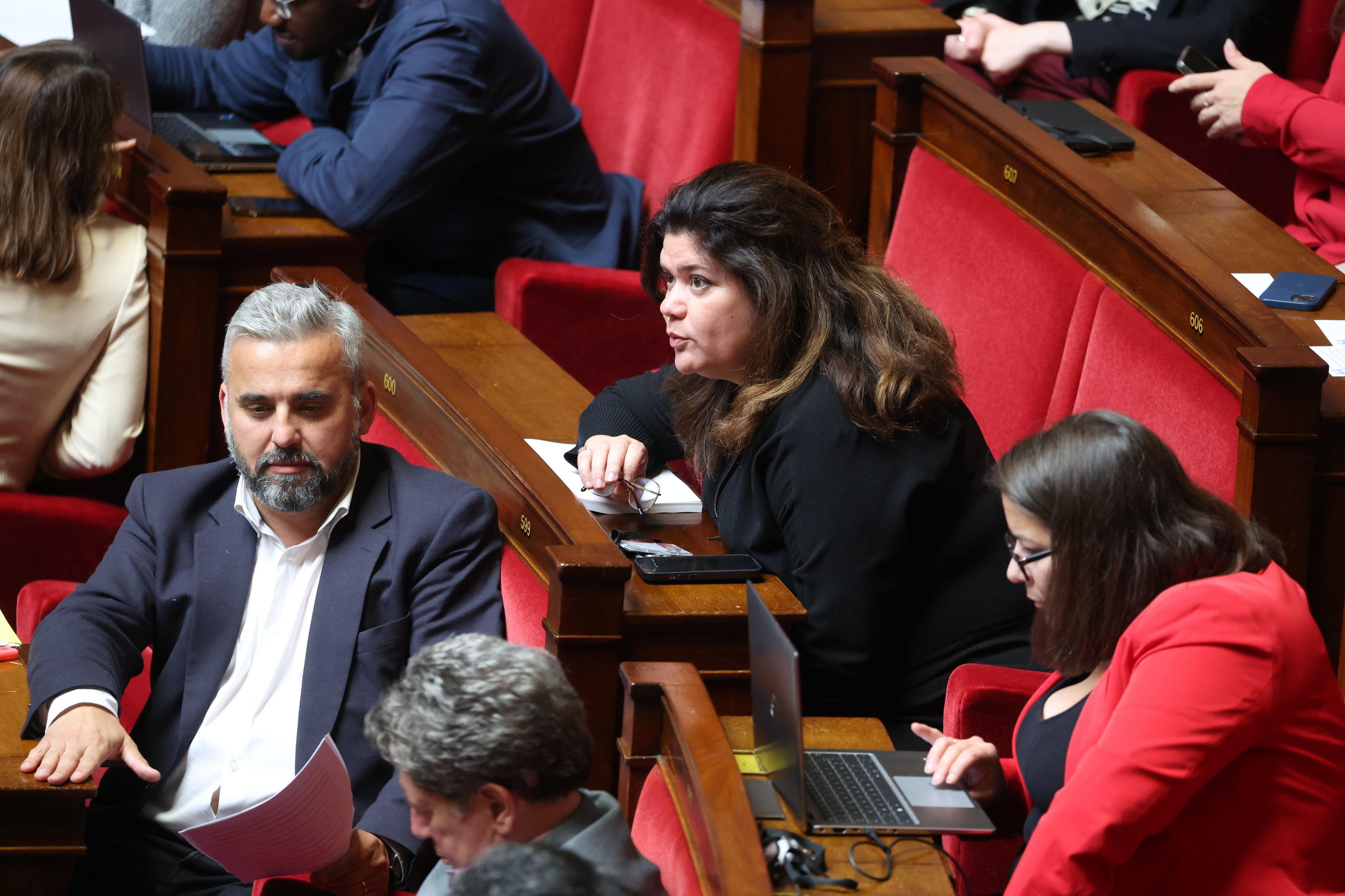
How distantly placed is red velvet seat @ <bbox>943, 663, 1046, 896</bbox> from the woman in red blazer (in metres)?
0.27

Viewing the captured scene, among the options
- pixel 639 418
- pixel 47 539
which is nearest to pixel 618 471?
pixel 639 418

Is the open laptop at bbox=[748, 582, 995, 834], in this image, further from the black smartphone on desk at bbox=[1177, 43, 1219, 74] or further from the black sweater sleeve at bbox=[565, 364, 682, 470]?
the black smartphone on desk at bbox=[1177, 43, 1219, 74]

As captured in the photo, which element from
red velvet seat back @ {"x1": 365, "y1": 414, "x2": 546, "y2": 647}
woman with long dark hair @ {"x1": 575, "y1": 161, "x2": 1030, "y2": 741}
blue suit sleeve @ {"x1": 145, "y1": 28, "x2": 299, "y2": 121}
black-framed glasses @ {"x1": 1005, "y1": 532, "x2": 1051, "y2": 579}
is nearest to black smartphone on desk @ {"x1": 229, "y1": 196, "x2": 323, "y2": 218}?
blue suit sleeve @ {"x1": 145, "y1": 28, "x2": 299, "y2": 121}

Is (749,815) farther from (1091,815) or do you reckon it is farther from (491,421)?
(491,421)

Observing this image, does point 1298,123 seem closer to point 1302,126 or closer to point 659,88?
point 1302,126

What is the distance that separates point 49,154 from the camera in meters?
2.75

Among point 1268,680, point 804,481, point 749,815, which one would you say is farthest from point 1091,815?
point 804,481

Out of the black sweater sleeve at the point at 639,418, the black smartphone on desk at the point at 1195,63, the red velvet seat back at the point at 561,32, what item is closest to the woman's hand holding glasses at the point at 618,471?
the black sweater sleeve at the point at 639,418

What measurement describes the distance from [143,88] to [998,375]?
1840mm

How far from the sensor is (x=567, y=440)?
240 cm

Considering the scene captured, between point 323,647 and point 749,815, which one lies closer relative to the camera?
point 749,815

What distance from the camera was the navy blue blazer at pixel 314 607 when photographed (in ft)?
6.16

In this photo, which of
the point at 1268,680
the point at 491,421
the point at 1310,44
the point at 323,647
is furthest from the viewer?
the point at 1310,44

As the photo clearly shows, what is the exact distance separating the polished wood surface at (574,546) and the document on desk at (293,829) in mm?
322
